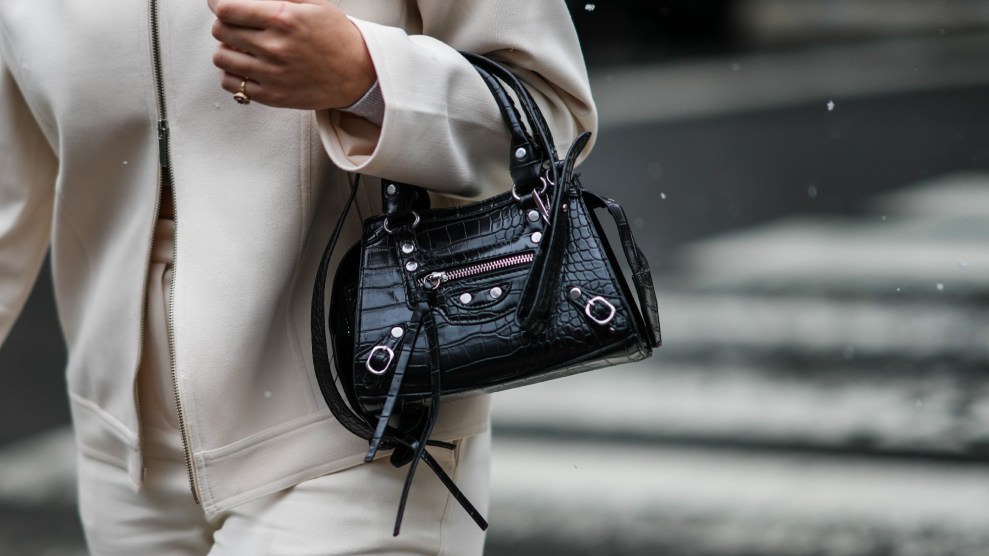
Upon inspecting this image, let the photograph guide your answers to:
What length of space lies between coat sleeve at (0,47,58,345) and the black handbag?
0.64 meters

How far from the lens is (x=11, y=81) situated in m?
1.78

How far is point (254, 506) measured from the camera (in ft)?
5.22

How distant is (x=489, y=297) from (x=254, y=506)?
0.47 meters

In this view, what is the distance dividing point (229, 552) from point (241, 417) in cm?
19

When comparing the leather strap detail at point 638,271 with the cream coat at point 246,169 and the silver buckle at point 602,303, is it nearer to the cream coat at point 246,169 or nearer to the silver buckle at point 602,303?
the silver buckle at point 602,303

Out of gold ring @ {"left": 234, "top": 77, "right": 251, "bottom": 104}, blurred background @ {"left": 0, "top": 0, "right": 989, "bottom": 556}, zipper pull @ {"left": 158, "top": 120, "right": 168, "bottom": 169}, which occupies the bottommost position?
blurred background @ {"left": 0, "top": 0, "right": 989, "bottom": 556}

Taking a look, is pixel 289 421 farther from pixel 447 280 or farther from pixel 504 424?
pixel 504 424

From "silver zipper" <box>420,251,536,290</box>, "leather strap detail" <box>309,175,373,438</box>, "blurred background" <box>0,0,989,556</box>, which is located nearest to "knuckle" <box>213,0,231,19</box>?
"leather strap detail" <box>309,175,373,438</box>

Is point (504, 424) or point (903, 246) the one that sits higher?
point (903, 246)

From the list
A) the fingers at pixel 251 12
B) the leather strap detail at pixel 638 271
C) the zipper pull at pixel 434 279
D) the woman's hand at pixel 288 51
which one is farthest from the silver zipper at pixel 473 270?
the fingers at pixel 251 12

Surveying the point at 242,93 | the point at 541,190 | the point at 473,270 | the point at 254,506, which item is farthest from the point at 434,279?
the point at 254,506

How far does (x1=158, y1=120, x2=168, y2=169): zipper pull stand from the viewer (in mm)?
1573

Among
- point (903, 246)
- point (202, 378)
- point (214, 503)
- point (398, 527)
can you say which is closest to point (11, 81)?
point (202, 378)

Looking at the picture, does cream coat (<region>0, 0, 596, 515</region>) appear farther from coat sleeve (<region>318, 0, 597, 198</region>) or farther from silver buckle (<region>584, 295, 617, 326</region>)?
silver buckle (<region>584, 295, 617, 326</region>)
